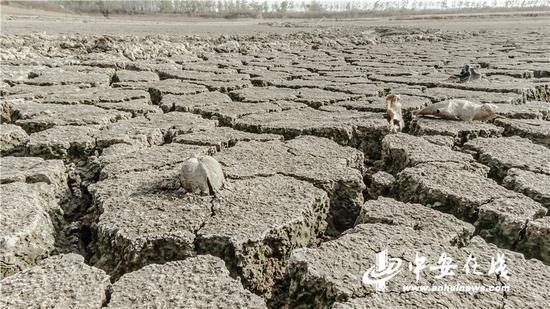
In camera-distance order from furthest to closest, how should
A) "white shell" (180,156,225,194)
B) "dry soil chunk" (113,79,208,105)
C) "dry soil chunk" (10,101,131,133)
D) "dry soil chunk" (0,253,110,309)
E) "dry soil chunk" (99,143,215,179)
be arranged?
"dry soil chunk" (113,79,208,105), "dry soil chunk" (10,101,131,133), "dry soil chunk" (99,143,215,179), "white shell" (180,156,225,194), "dry soil chunk" (0,253,110,309)

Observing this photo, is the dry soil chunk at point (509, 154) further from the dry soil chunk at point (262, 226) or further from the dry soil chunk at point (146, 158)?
the dry soil chunk at point (146, 158)

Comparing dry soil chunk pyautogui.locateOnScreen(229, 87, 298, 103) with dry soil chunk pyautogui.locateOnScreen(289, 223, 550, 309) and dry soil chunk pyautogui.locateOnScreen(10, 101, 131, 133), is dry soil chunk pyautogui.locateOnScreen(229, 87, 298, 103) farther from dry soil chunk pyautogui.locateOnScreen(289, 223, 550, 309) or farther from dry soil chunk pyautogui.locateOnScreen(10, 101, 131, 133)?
dry soil chunk pyautogui.locateOnScreen(289, 223, 550, 309)

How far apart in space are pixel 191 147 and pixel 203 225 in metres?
0.88

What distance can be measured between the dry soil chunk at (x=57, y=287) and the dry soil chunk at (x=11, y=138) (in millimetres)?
1317

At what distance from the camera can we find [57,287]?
1149mm

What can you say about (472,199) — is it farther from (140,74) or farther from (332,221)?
(140,74)

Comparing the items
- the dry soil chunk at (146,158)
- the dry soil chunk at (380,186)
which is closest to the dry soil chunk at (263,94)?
the dry soil chunk at (146,158)

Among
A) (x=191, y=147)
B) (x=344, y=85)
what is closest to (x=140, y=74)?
(x=344, y=85)

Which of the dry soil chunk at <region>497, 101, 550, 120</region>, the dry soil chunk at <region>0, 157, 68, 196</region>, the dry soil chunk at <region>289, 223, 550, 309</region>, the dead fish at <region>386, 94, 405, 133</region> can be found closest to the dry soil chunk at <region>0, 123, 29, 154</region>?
the dry soil chunk at <region>0, 157, 68, 196</region>

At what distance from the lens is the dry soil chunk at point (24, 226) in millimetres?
1318

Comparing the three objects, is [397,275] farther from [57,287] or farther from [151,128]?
[151,128]

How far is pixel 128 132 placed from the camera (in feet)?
8.11

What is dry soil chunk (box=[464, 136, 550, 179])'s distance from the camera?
6.54ft

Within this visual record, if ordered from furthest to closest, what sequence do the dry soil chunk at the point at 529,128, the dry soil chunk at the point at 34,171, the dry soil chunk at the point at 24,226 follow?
the dry soil chunk at the point at 529,128
the dry soil chunk at the point at 34,171
the dry soil chunk at the point at 24,226
